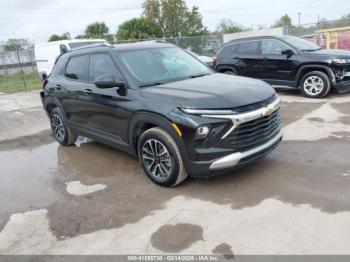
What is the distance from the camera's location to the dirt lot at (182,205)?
3.33 m

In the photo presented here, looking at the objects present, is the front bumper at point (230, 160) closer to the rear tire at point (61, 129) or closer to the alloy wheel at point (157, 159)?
the alloy wheel at point (157, 159)

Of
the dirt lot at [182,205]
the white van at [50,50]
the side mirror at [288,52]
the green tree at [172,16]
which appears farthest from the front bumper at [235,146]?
the green tree at [172,16]

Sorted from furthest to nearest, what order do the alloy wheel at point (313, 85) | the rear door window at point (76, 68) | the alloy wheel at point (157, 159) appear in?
the alloy wheel at point (313, 85), the rear door window at point (76, 68), the alloy wheel at point (157, 159)

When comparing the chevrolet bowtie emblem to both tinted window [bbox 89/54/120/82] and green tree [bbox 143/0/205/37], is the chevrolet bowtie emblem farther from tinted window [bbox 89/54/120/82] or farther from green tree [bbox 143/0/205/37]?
green tree [bbox 143/0/205/37]

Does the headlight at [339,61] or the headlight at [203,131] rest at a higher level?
the headlight at [339,61]

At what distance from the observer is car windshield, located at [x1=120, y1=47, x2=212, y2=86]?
4887mm

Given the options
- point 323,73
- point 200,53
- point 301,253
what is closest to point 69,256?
point 301,253

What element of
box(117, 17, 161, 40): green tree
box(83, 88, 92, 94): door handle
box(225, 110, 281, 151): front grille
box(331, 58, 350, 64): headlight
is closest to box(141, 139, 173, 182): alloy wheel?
box(225, 110, 281, 151): front grille

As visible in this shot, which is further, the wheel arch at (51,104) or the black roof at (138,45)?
the wheel arch at (51,104)

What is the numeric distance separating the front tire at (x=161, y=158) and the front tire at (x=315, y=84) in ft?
19.4

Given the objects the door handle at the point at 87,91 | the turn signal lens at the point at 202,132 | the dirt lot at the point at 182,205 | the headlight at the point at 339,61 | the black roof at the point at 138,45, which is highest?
the black roof at the point at 138,45

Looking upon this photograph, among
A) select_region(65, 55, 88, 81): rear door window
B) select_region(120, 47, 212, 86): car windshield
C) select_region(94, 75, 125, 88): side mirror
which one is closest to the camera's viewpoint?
select_region(94, 75, 125, 88): side mirror

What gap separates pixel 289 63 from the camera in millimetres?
A: 9312

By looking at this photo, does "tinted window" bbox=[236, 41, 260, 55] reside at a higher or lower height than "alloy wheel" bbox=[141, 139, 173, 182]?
higher
